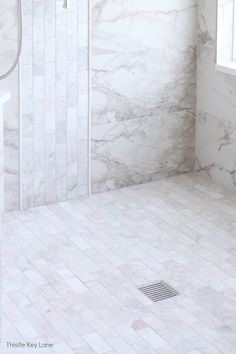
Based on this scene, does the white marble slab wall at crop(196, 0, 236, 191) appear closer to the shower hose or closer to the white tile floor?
the white tile floor

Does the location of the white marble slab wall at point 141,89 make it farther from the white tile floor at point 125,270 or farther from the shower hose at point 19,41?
the shower hose at point 19,41

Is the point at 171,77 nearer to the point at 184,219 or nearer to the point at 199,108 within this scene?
the point at 199,108

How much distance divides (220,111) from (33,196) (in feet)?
3.50

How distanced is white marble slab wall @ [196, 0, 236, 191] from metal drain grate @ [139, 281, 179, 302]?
3.72 feet

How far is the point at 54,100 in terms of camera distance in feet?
11.7

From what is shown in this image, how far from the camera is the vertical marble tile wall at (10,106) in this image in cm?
332

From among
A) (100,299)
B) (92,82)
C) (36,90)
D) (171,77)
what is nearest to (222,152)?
(171,77)

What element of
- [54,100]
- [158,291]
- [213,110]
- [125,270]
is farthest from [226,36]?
[158,291]

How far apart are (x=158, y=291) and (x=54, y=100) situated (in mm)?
1184

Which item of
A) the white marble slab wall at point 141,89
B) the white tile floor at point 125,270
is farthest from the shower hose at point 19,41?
the white tile floor at point 125,270

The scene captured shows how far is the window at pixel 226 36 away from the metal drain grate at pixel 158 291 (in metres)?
1.31

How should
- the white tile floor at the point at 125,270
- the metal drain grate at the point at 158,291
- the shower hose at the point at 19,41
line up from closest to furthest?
the white tile floor at the point at 125,270 < the metal drain grate at the point at 158,291 < the shower hose at the point at 19,41

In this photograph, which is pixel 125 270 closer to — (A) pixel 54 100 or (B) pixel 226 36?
(A) pixel 54 100

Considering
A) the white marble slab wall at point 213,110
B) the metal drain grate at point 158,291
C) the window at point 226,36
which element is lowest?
the metal drain grate at point 158,291
